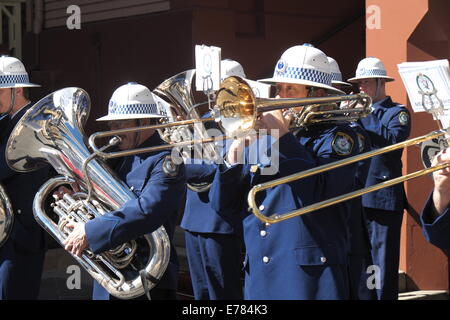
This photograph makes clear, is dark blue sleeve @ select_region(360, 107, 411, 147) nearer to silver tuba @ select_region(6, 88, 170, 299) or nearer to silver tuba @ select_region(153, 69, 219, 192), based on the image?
silver tuba @ select_region(153, 69, 219, 192)

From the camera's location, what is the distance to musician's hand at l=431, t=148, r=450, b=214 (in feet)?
10.8

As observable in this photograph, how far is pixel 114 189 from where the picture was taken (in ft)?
13.9

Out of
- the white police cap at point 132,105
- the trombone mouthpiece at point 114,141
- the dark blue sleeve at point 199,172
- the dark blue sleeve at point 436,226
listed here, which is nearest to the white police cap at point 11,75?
the white police cap at point 132,105

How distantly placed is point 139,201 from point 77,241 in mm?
401

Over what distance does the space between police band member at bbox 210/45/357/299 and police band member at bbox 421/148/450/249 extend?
1.62ft

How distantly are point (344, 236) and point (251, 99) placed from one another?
77 centimetres

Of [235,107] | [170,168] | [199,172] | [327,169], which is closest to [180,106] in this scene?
[199,172]

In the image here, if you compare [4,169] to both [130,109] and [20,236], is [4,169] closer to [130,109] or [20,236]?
[20,236]

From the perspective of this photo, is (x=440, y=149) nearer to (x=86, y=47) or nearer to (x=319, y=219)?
(x=319, y=219)

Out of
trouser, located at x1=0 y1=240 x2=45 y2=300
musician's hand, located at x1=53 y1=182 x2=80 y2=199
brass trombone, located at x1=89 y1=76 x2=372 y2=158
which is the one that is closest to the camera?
brass trombone, located at x1=89 y1=76 x2=372 y2=158

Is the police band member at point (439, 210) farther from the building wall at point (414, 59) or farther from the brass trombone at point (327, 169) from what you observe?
the building wall at point (414, 59)

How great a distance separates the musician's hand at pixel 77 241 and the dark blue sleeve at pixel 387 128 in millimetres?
2731

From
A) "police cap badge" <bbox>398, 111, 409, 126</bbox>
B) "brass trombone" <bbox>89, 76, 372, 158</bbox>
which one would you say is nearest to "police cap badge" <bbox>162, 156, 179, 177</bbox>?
"brass trombone" <bbox>89, 76, 372, 158</bbox>

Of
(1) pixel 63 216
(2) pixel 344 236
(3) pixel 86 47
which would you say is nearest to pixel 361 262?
(2) pixel 344 236
